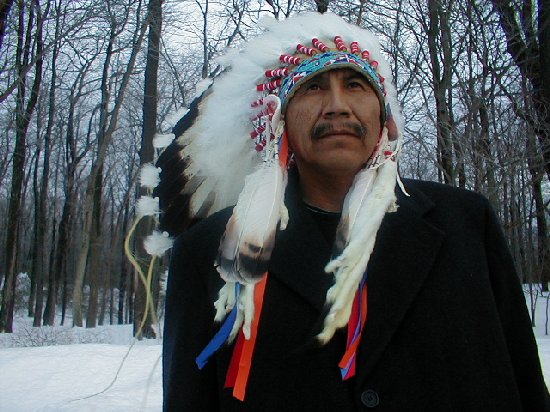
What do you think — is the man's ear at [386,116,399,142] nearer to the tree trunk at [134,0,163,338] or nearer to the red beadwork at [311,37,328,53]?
the red beadwork at [311,37,328,53]

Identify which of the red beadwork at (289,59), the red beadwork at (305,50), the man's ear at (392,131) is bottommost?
the man's ear at (392,131)

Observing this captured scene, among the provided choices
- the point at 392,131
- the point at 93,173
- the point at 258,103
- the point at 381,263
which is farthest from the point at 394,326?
the point at 93,173

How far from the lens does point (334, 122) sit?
5.19ft

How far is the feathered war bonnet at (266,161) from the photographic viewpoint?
1.46 meters

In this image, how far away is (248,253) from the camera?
1.52 metres

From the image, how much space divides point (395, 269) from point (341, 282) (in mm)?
179

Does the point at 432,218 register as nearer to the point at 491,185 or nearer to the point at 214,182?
the point at 214,182

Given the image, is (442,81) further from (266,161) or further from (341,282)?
(341,282)

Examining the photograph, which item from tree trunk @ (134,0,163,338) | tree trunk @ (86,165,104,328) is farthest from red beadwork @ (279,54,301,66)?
tree trunk @ (86,165,104,328)

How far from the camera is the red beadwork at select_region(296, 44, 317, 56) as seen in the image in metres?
1.77

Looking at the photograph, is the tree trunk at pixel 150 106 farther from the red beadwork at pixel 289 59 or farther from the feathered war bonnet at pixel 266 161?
the red beadwork at pixel 289 59

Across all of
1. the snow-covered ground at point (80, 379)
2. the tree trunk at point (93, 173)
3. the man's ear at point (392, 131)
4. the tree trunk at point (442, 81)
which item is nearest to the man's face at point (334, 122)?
the man's ear at point (392, 131)

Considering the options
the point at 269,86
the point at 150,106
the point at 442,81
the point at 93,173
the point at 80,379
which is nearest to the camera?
the point at 269,86

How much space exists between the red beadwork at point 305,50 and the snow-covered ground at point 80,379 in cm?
220
